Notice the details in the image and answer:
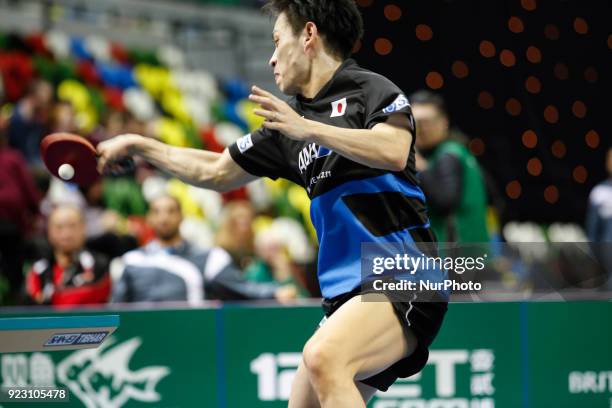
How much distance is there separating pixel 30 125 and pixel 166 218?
345cm

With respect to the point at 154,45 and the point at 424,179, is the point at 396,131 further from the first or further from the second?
the point at 154,45

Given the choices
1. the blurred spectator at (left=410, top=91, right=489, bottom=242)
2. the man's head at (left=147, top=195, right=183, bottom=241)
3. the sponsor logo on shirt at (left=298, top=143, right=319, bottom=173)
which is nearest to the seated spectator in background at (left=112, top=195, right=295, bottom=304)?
the man's head at (left=147, top=195, right=183, bottom=241)

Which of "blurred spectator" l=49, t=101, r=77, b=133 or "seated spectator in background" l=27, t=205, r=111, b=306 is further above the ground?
"blurred spectator" l=49, t=101, r=77, b=133

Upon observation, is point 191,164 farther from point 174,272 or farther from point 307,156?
point 174,272

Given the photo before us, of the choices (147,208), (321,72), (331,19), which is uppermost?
(147,208)

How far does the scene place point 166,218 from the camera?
6.54 m

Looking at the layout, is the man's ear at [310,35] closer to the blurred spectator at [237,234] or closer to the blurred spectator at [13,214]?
the blurred spectator at [237,234]

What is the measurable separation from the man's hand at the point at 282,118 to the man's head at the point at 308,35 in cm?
41

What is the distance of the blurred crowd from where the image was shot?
6062 millimetres

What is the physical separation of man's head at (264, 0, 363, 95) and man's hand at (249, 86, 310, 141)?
0.41m

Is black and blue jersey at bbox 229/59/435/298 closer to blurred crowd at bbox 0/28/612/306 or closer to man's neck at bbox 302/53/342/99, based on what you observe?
man's neck at bbox 302/53/342/99

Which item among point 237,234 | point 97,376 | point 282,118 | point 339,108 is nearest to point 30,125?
point 237,234

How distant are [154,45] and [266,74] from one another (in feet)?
5.65

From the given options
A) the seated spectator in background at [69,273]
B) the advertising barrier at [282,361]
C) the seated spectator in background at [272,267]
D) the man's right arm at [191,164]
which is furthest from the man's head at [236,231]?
the man's right arm at [191,164]
